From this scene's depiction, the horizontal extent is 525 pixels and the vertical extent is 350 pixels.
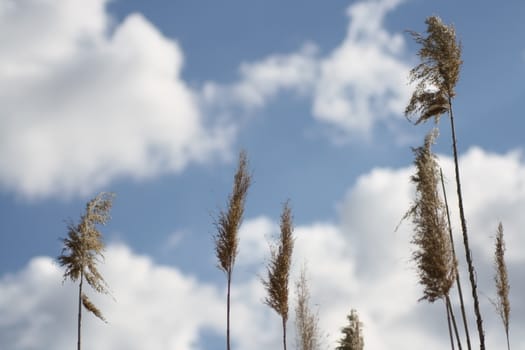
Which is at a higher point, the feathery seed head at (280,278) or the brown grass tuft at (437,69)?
the brown grass tuft at (437,69)

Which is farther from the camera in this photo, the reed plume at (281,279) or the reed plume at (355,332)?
the reed plume at (355,332)

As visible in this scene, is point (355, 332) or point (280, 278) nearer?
point (280, 278)

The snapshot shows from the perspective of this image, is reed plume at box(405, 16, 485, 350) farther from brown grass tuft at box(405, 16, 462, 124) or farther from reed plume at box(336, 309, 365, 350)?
reed plume at box(336, 309, 365, 350)

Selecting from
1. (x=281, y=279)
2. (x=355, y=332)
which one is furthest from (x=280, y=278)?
(x=355, y=332)

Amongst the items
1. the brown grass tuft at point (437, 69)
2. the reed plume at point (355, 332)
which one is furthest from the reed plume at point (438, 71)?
the reed plume at point (355, 332)

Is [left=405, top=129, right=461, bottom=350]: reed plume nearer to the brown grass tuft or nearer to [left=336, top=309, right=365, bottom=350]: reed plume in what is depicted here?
the brown grass tuft

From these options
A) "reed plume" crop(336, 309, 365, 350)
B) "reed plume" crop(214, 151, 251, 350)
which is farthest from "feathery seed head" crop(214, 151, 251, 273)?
"reed plume" crop(336, 309, 365, 350)

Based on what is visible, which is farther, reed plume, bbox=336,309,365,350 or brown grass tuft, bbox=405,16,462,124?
reed plume, bbox=336,309,365,350

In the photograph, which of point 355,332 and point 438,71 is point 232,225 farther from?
point 355,332

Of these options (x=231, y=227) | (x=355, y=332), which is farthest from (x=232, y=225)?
(x=355, y=332)

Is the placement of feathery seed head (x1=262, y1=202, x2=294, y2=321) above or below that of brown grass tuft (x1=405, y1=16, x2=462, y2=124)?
below

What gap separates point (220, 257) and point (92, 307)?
6154 millimetres

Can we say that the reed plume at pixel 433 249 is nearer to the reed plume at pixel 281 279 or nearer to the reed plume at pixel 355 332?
the reed plume at pixel 281 279

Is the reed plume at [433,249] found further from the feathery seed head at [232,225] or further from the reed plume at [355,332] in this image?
the reed plume at [355,332]
